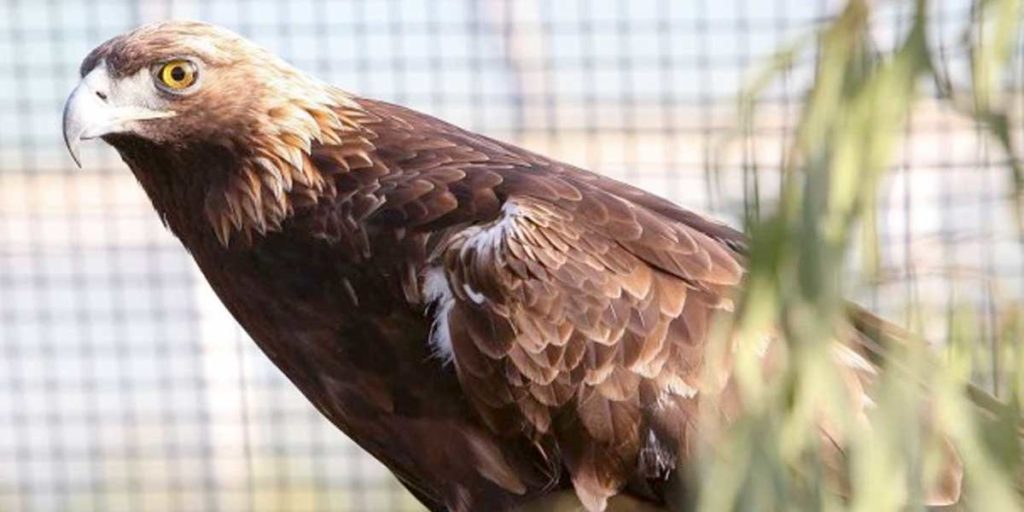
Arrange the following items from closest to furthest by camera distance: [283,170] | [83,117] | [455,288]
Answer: [455,288]
[83,117]
[283,170]

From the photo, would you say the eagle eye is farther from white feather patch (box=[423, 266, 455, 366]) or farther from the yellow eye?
white feather patch (box=[423, 266, 455, 366])

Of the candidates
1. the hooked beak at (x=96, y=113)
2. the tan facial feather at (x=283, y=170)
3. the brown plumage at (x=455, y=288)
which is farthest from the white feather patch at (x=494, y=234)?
the hooked beak at (x=96, y=113)

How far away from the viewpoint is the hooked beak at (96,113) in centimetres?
390

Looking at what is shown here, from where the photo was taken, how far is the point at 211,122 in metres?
4.10

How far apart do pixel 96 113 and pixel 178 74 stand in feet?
0.72

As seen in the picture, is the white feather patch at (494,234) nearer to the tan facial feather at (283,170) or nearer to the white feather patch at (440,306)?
the white feather patch at (440,306)

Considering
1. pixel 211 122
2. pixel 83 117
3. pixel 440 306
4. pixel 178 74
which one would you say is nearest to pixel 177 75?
pixel 178 74

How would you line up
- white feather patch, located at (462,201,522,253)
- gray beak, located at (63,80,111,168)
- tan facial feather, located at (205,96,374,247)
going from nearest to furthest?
white feather patch, located at (462,201,522,253) < gray beak, located at (63,80,111,168) < tan facial feather, located at (205,96,374,247)

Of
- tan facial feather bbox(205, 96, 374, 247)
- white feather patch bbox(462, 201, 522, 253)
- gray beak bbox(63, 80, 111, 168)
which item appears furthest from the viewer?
tan facial feather bbox(205, 96, 374, 247)

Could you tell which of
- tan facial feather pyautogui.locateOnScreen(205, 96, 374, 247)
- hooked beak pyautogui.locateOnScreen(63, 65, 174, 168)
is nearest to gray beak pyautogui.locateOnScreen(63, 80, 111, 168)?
hooked beak pyautogui.locateOnScreen(63, 65, 174, 168)

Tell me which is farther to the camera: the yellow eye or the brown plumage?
the yellow eye

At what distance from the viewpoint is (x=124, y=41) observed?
4.11 metres

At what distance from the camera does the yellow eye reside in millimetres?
4086

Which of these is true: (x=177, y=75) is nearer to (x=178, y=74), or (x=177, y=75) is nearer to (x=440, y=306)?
(x=178, y=74)
